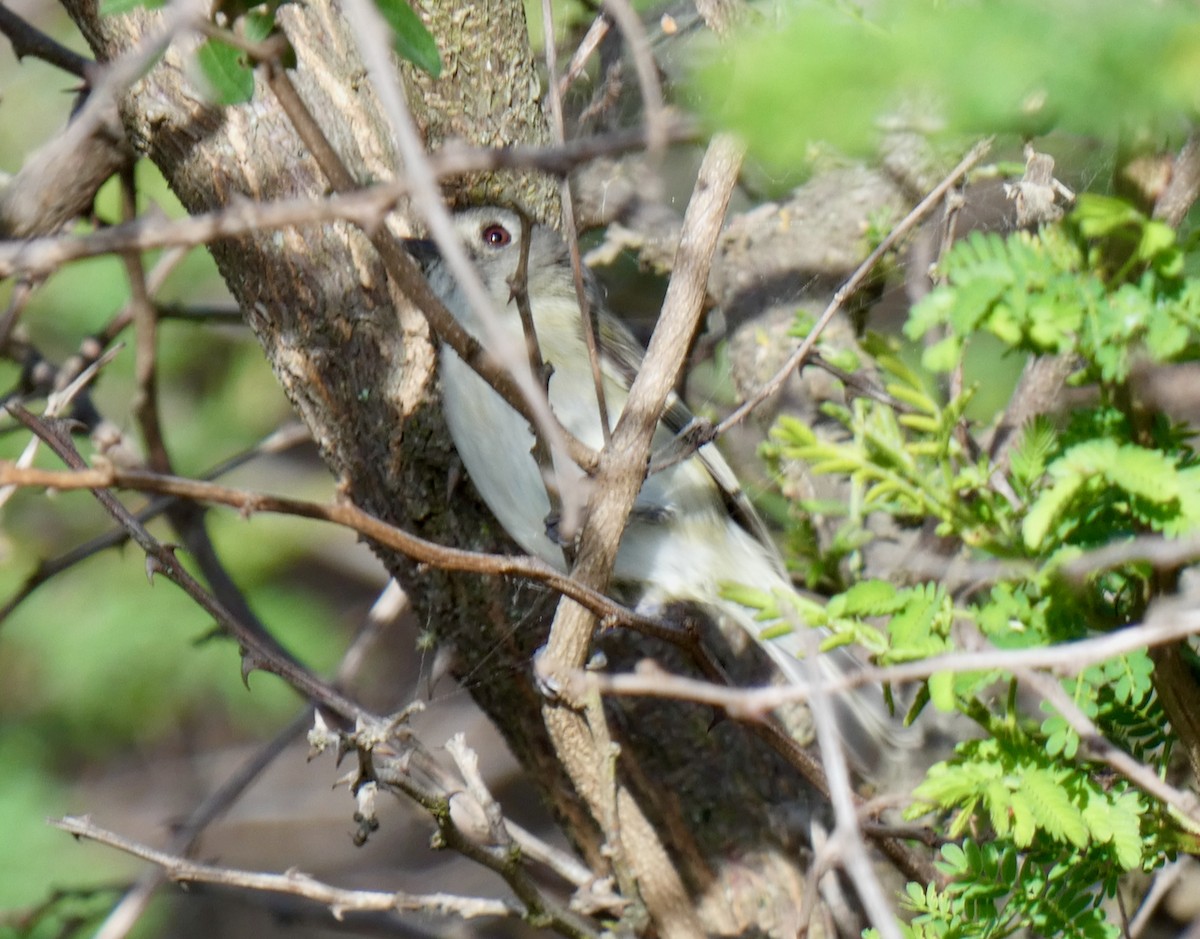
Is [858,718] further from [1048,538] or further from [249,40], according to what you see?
[249,40]

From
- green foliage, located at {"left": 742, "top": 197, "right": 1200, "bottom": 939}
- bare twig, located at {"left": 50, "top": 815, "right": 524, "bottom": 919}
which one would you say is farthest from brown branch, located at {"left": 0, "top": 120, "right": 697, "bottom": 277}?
bare twig, located at {"left": 50, "top": 815, "right": 524, "bottom": 919}

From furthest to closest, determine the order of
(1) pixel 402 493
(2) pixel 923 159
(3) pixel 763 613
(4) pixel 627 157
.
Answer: (4) pixel 627 157 < (2) pixel 923 159 < (1) pixel 402 493 < (3) pixel 763 613

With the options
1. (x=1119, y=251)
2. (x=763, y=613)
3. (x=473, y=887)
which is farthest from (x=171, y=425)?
(x=1119, y=251)

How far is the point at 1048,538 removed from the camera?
1600 mm

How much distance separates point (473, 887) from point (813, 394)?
2.88m

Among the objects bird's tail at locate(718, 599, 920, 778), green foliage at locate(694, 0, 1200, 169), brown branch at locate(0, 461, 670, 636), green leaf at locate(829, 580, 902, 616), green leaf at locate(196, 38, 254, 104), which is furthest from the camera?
bird's tail at locate(718, 599, 920, 778)

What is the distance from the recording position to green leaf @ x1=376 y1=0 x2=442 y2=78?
1.40m

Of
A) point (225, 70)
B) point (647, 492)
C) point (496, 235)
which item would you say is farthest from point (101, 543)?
point (225, 70)

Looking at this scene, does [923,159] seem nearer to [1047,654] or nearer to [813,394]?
[813,394]

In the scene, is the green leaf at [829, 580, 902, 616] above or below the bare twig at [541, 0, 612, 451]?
below

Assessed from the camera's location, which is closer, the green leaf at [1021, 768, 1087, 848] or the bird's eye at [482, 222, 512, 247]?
the green leaf at [1021, 768, 1087, 848]

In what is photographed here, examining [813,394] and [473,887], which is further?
[473,887]

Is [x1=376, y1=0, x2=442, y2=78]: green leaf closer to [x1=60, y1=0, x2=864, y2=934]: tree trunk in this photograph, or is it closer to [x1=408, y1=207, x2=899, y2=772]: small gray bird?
[x1=60, y1=0, x2=864, y2=934]: tree trunk

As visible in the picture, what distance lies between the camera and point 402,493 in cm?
240
